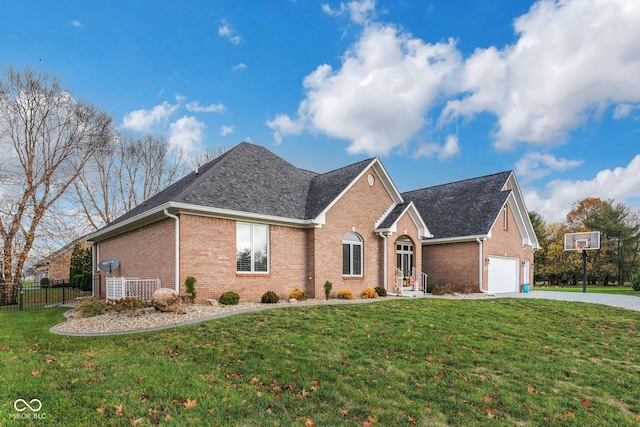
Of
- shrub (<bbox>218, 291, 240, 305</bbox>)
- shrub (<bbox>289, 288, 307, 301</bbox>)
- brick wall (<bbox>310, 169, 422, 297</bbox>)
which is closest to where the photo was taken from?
shrub (<bbox>218, 291, 240, 305</bbox>)

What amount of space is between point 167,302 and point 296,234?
671 centimetres

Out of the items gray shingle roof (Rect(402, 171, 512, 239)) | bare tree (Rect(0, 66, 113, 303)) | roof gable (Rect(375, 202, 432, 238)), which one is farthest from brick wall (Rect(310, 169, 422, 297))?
bare tree (Rect(0, 66, 113, 303))

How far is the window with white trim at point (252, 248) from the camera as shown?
1441cm

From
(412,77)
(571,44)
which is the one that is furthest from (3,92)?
(571,44)

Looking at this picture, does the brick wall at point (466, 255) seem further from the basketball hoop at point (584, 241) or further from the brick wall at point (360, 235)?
the basketball hoop at point (584, 241)

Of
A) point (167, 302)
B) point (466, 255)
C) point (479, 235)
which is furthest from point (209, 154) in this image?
point (167, 302)

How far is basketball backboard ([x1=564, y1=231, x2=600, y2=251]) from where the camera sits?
3150 centimetres

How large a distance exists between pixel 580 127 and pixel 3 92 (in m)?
34.5

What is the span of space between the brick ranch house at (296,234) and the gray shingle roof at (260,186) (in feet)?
0.23

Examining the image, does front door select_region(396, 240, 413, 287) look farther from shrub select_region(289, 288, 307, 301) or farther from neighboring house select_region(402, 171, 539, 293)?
shrub select_region(289, 288, 307, 301)

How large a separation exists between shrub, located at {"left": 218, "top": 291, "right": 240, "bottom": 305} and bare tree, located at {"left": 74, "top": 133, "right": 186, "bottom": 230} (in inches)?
944

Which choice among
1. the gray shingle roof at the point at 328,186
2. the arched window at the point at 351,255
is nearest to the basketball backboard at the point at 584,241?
the arched window at the point at 351,255

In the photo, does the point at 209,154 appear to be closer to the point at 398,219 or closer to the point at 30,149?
the point at 30,149

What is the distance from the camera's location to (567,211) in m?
54.3
